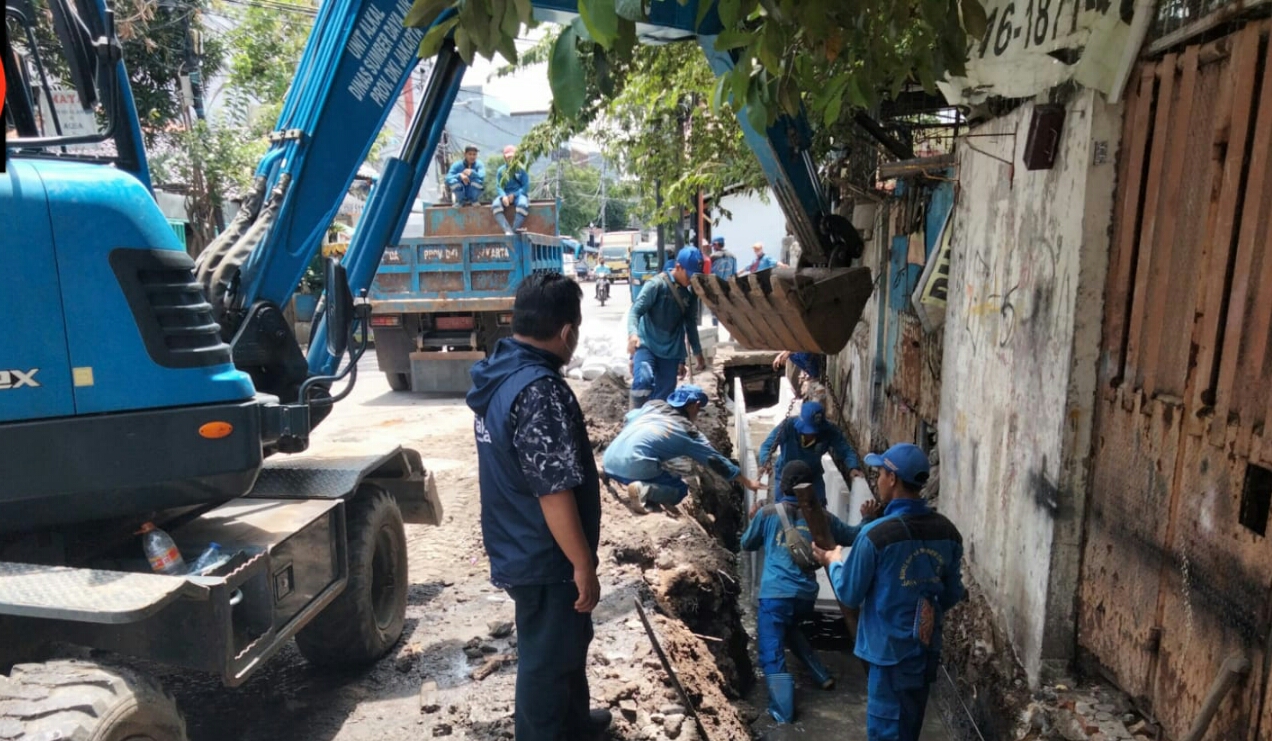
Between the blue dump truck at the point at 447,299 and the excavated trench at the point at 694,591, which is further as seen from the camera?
the blue dump truck at the point at 447,299

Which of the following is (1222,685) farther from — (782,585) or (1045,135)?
(782,585)

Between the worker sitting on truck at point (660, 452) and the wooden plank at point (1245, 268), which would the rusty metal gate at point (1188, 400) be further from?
the worker sitting on truck at point (660, 452)

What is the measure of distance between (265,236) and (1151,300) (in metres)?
3.78

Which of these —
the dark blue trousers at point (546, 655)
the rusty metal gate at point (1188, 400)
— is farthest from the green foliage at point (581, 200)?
the dark blue trousers at point (546, 655)

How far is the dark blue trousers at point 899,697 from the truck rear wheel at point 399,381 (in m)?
9.70

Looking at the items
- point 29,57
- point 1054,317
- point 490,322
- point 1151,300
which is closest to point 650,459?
A: point 1054,317

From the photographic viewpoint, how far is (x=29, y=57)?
3061 mm

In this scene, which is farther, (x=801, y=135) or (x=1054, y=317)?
(x=801, y=135)

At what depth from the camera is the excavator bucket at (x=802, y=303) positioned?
13.5ft

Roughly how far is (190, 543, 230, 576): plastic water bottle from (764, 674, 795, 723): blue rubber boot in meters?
3.36

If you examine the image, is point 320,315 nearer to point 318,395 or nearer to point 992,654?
point 318,395

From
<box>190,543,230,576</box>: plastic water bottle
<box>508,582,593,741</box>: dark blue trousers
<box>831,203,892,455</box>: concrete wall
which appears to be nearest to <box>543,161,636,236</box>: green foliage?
<box>831,203,892,455</box>: concrete wall

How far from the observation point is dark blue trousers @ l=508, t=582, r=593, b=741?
9.53 feet

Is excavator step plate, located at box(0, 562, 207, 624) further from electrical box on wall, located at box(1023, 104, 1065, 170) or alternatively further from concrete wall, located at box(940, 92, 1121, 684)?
electrical box on wall, located at box(1023, 104, 1065, 170)
